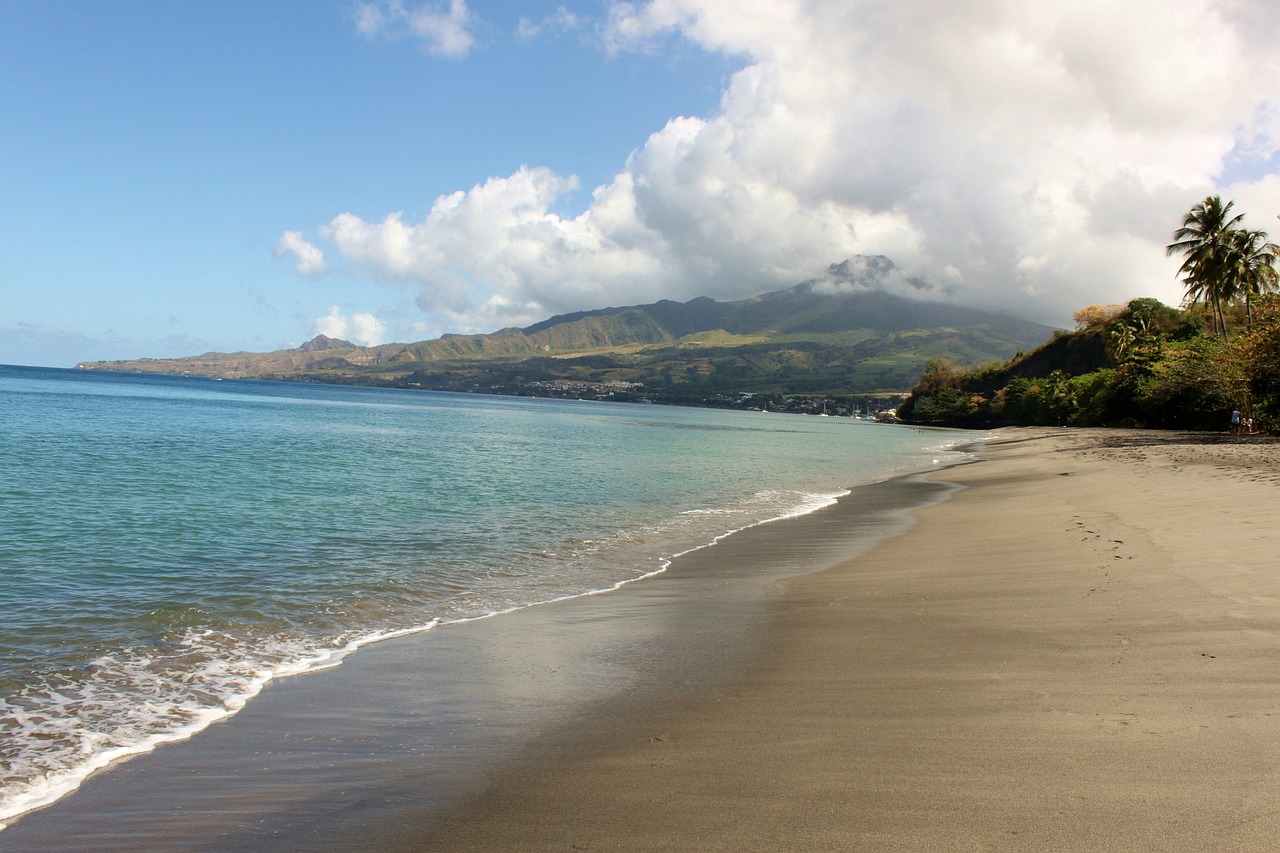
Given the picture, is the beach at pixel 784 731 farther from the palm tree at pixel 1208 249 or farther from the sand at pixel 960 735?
the palm tree at pixel 1208 249

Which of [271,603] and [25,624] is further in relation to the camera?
[271,603]

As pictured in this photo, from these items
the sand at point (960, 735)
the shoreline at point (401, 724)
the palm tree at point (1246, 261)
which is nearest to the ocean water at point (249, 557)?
the shoreline at point (401, 724)

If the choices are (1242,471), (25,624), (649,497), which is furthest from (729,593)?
(1242,471)

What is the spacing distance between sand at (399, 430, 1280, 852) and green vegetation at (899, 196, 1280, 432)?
1499 inches

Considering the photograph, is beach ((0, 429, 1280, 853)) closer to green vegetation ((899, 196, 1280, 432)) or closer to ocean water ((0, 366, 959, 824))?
ocean water ((0, 366, 959, 824))

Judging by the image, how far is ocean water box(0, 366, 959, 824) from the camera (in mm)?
7324

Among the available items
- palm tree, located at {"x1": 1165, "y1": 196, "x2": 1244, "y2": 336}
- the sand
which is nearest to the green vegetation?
palm tree, located at {"x1": 1165, "y1": 196, "x2": 1244, "y2": 336}

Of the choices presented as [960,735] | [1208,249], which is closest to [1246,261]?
[1208,249]

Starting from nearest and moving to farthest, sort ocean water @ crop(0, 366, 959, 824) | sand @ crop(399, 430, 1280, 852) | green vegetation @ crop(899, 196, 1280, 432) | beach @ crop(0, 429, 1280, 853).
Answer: sand @ crop(399, 430, 1280, 852)
beach @ crop(0, 429, 1280, 853)
ocean water @ crop(0, 366, 959, 824)
green vegetation @ crop(899, 196, 1280, 432)

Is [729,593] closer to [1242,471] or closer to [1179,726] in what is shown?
[1179,726]

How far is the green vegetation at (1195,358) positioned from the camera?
41.5m

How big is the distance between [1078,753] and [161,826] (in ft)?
19.1

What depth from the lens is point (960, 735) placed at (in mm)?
5449

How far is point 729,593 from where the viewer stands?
11.9m
